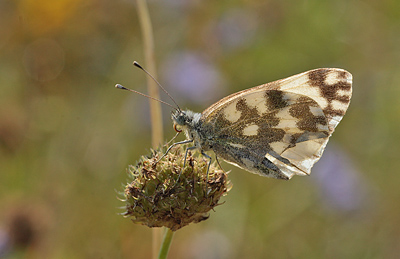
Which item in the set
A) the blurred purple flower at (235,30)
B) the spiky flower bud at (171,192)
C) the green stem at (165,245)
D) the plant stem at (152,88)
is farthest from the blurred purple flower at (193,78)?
the green stem at (165,245)

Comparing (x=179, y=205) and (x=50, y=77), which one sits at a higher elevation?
(x=50, y=77)

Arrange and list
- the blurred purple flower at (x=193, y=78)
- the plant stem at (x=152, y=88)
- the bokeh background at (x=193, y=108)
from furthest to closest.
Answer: the blurred purple flower at (x=193, y=78) → the bokeh background at (x=193, y=108) → the plant stem at (x=152, y=88)

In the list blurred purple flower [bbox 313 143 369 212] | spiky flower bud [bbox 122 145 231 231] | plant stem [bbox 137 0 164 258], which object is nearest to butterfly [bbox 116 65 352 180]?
plant stem [bbox 137 0 164 258]

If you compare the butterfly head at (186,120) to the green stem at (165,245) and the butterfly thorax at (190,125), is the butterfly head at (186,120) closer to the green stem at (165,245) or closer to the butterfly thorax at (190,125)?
the butterfly thorax at (190,125)

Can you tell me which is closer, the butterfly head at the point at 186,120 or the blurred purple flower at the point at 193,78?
the butterfly head at the point at 186,120

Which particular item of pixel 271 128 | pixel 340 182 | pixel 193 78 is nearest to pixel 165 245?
pixel 271 128

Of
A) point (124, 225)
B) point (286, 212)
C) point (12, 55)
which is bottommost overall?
point (286, 212)

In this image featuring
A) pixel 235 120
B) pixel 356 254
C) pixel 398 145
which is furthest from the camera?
pixel 398 145

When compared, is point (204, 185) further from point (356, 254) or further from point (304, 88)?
point (356, 254)

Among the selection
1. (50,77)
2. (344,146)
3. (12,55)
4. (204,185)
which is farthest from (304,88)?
(12,55)
